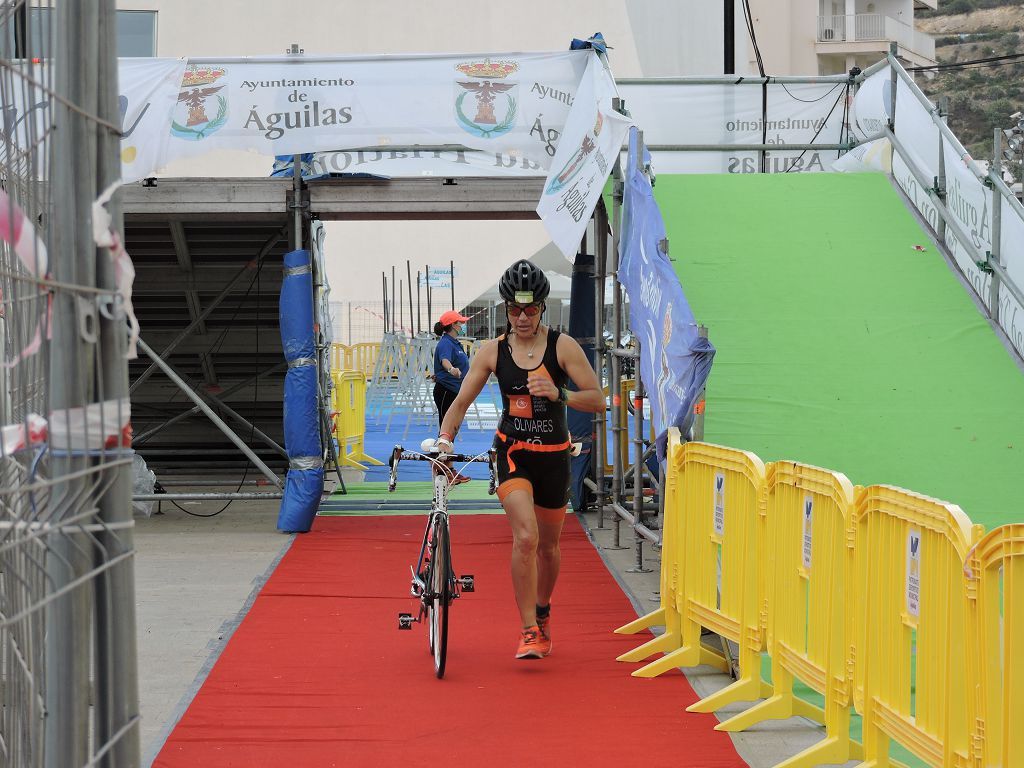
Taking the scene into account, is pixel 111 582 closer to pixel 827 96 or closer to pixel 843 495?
pixel 843 495

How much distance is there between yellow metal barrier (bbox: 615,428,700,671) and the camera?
7.20 metres

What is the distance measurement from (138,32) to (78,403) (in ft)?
105

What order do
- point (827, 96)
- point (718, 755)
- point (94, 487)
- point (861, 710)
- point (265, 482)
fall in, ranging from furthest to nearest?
point (265, 482) < point (827, 96) < point (718, 755) < point (861, 710) < point (94, 487)

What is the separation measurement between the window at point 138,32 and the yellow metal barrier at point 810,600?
95.1 ft

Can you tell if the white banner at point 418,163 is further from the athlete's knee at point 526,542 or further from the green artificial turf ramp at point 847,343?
the athlete's knee at point 526,542

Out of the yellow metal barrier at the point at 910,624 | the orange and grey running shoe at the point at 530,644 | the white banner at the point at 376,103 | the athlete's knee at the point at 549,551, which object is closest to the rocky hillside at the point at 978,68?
the white banner at the point at 376,103

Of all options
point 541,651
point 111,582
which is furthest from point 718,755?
point 111,582

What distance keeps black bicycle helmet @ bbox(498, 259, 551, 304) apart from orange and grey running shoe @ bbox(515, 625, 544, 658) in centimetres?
180

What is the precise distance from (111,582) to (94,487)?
0.22 metres

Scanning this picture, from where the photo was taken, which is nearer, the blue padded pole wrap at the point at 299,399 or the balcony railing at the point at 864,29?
the blue padded pole wrap at the point at 299,399

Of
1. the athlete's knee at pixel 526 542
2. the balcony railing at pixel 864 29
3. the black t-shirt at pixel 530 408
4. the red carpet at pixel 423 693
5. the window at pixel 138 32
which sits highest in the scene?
the balcony railing at pixel 864 29

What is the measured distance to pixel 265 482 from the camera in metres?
16.2

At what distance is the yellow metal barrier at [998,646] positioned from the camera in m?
3.77

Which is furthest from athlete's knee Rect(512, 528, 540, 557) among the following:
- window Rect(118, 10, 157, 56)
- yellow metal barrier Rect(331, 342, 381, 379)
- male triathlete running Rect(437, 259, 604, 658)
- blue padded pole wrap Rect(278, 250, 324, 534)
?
window Rect(118, 10, 157, 56)
